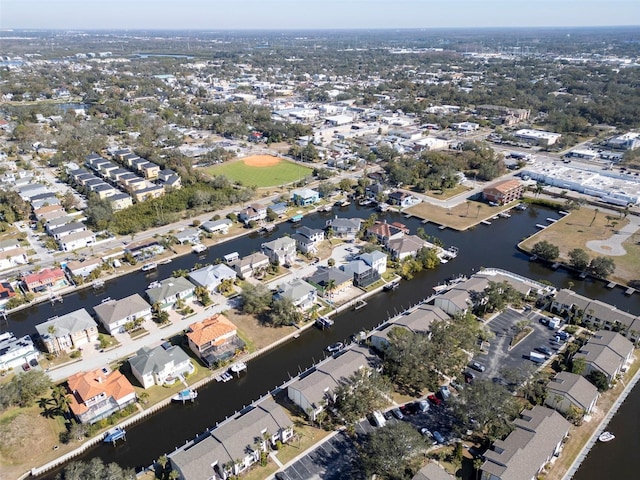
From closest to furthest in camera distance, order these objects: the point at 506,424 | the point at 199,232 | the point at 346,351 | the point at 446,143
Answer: the point at 506,424 → the point at 346,351 → the point at 199,232 → the point at 446,143

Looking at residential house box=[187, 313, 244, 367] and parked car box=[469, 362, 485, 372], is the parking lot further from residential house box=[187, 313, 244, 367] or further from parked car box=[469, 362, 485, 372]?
residential house box=[187, 313, 244, 367]

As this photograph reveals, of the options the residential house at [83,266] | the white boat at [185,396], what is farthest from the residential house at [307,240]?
the white boat at [185,396]

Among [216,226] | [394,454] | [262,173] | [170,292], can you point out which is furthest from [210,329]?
[262,173]

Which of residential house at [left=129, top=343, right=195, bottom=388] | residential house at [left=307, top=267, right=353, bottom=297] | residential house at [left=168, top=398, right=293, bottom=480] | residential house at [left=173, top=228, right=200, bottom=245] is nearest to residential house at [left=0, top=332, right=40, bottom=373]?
residential house at [left=129, top=343, right=195, bottom=388]

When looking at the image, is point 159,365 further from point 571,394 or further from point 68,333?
point 571,394

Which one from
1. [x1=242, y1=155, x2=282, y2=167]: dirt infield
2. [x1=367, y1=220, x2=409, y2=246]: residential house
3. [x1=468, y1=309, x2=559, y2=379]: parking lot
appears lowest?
[x1=468, y1=309, x2=559, y2=379]: parking lot

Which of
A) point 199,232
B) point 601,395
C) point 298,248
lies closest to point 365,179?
point 298,248

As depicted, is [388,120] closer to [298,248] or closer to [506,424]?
[298,248]
